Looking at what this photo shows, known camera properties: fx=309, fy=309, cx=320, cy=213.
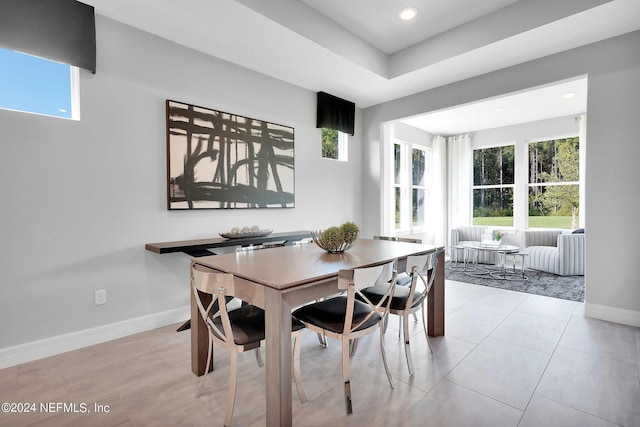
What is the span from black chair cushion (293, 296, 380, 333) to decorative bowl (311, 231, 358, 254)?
0.39 metres

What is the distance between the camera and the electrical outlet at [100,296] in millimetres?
2557

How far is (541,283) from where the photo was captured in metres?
4.39

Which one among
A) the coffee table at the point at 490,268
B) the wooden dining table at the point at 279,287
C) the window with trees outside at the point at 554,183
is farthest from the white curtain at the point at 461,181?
the wooden dining table at the point at 279,287

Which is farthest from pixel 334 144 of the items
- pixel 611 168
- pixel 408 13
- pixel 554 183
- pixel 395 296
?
pixel 554 183

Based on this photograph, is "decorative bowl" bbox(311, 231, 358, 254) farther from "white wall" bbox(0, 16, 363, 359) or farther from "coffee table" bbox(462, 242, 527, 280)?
"coffee table" bbox(462, 242, 527, 280)

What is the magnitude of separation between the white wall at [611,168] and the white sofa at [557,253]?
2000 mm

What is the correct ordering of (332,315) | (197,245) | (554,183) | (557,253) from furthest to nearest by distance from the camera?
1. (554,183)
2. (557,253)
3. (197,245)
4. (332,315)

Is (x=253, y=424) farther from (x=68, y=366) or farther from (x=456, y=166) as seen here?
(x=456, y=166)

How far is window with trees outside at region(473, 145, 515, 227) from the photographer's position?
649 centimetres

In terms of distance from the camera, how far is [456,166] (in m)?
6.95

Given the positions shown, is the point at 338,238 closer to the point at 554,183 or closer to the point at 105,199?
the point at 105,199

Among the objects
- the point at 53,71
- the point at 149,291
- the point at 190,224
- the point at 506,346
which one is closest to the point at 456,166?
the point at 506,346

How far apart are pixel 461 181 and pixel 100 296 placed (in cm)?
671

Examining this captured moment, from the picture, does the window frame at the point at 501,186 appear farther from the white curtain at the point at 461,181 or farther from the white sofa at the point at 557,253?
the white sofa at the point at 557,253
